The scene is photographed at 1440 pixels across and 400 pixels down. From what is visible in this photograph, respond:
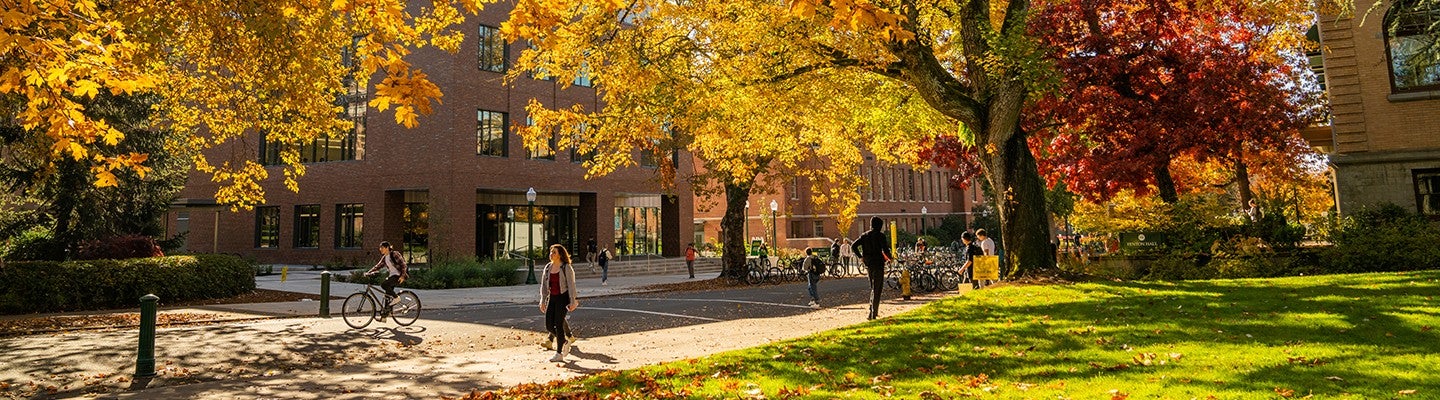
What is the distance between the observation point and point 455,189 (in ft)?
108

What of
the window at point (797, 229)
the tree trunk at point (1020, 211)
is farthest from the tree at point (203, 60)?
the window at point (797, 229)

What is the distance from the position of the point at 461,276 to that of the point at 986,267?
17.6 metres

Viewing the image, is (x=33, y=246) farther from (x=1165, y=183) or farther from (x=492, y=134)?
(x=1165, y=183)

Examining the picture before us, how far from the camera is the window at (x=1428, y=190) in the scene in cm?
1728

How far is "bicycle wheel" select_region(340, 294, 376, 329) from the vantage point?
1291 centimetres

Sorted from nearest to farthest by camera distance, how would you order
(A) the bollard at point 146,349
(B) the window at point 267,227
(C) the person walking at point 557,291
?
(A) the bollard at point 146,349, (C) the person walking at point 557,291, (B) the window at point 267,227

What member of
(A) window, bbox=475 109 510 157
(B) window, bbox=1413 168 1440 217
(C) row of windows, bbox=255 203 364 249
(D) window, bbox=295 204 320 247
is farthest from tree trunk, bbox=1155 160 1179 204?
(D) window, bbox=295 204 320 247

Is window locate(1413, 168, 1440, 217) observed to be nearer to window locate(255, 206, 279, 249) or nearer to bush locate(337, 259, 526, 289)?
bush locate(337, 259, 526, 289)

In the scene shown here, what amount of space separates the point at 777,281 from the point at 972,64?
502 inches

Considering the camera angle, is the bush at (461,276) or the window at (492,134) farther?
the window at (492,134)

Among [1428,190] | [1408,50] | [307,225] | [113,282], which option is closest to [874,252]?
[1428,190]

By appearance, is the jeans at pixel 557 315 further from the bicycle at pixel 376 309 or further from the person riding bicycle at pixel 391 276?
the person riding bicycle at pixel 391 276

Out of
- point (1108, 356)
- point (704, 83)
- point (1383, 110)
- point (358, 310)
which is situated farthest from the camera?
point (1383, 110)

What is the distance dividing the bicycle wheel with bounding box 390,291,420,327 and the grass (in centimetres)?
737
